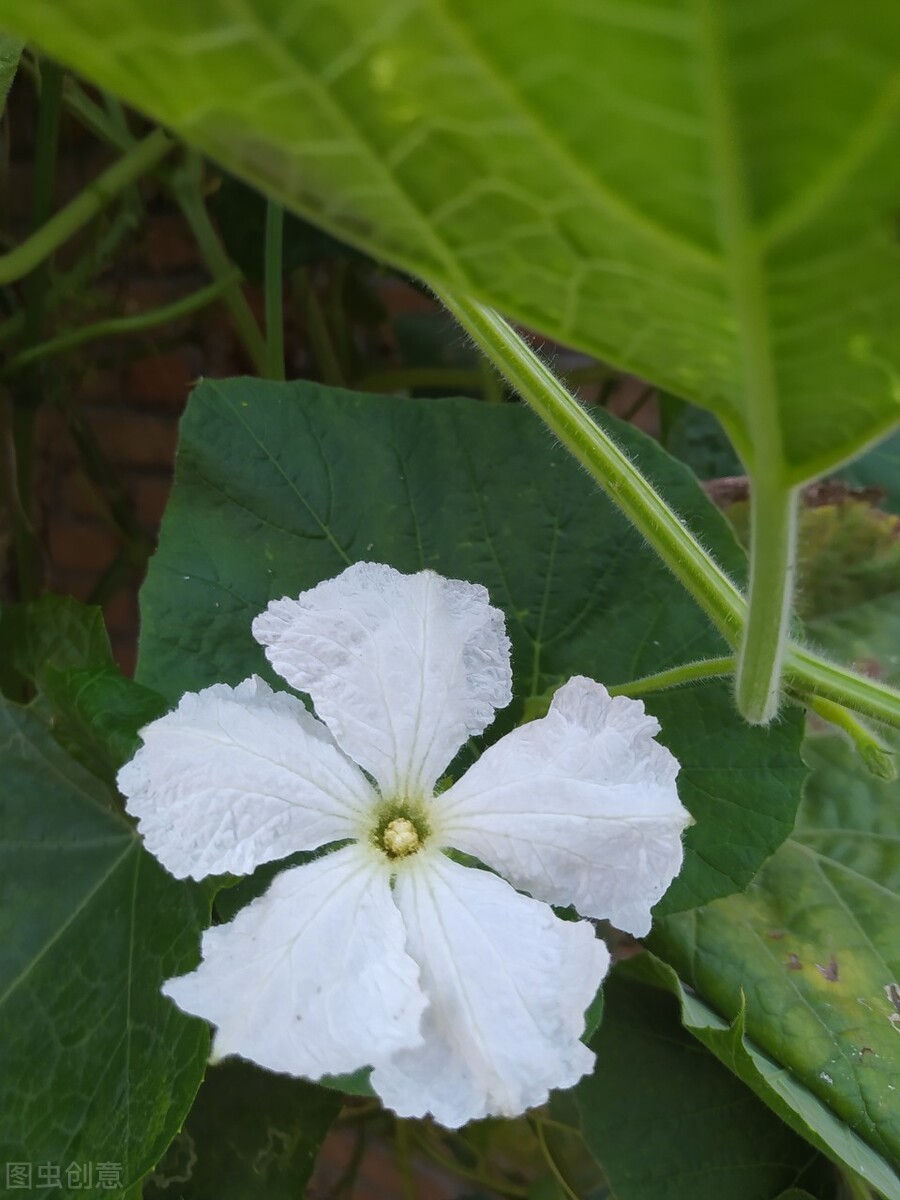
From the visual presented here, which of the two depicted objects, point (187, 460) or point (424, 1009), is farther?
point (187, 460)

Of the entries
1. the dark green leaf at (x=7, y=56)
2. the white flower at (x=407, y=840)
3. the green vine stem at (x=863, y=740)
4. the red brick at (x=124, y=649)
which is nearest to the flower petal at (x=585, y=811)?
the white flower at (x=407, y=840)

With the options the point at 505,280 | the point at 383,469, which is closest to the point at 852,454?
the point at 505,280

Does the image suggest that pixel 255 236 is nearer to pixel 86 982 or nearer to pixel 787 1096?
pixel 86 982

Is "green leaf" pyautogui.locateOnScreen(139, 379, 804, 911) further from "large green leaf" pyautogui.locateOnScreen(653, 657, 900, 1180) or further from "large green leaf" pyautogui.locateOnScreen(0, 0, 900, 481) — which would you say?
"large green leaf" pyautogui.locateOnScreen(0, 0, 900, 481)

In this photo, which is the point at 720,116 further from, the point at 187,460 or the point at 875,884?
the point at 875,884

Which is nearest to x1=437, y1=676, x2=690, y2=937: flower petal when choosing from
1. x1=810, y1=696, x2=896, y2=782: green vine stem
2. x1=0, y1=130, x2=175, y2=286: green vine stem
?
x1=810, y1=696, x2=896, y2=782: green vine stem

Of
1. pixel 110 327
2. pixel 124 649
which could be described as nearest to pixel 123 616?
pixel 124 649
